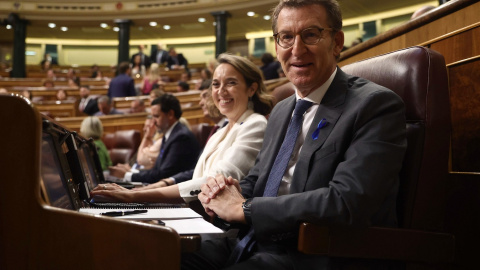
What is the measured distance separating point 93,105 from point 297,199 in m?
5.94

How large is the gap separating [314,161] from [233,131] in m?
0.78

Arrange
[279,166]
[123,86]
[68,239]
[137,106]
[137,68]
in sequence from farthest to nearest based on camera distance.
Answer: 1. [137,68]
2. [123,86]
3. [137,106]
4. [279,166]
5. [68,239]

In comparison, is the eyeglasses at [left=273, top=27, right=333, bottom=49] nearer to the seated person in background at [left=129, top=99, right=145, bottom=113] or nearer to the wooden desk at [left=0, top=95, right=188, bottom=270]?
the wooden desk at [left=0, top=95, right=188, bottom=270]

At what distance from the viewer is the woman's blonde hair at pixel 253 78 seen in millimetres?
1884

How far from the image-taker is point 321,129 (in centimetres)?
108

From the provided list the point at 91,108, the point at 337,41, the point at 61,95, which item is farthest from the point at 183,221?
the point at 61,95

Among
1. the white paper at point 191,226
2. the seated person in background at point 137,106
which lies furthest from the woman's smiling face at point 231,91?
the seated person in background at point 137,106

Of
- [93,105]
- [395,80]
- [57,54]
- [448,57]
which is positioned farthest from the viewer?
[57,54]

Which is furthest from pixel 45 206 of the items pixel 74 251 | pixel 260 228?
pixel 260 228

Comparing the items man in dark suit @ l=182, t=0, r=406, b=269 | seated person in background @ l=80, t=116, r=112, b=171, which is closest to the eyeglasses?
man in dark suit @ l=182, t=0, r=406, b=269

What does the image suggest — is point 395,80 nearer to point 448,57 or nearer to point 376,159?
point 376,159

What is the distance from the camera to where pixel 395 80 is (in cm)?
115

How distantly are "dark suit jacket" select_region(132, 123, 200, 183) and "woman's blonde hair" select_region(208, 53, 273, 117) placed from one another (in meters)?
0.84

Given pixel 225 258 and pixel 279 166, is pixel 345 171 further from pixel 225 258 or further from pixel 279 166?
pixel 225 258
